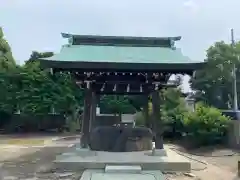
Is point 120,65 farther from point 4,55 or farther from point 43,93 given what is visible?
point 4,55

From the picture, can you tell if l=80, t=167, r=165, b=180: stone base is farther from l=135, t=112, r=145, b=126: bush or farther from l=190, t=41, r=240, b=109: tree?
l=190, t=41, r=240, b=109: tree

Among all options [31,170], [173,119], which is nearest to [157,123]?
[31,170]

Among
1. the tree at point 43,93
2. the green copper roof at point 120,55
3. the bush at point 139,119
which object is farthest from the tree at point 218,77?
the green copper roof at point 120,55

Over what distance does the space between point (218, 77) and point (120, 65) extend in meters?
21.6

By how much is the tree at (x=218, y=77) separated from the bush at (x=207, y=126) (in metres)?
9.71

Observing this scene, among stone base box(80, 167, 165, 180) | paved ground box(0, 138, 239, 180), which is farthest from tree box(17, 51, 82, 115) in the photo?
stone base box(80, 167, 165, 180)

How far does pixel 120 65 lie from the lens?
8016 mm

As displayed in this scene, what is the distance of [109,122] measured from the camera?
19.4m

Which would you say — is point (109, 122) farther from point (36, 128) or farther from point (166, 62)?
point (166, 62)

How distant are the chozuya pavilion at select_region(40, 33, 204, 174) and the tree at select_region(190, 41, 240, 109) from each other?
15507 mm

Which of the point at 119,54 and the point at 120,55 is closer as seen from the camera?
the point at 120,55

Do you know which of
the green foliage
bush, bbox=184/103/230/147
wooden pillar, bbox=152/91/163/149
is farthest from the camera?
the green foliage

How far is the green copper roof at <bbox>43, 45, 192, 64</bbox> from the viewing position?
27.5 feet

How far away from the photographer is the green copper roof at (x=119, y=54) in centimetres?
839
